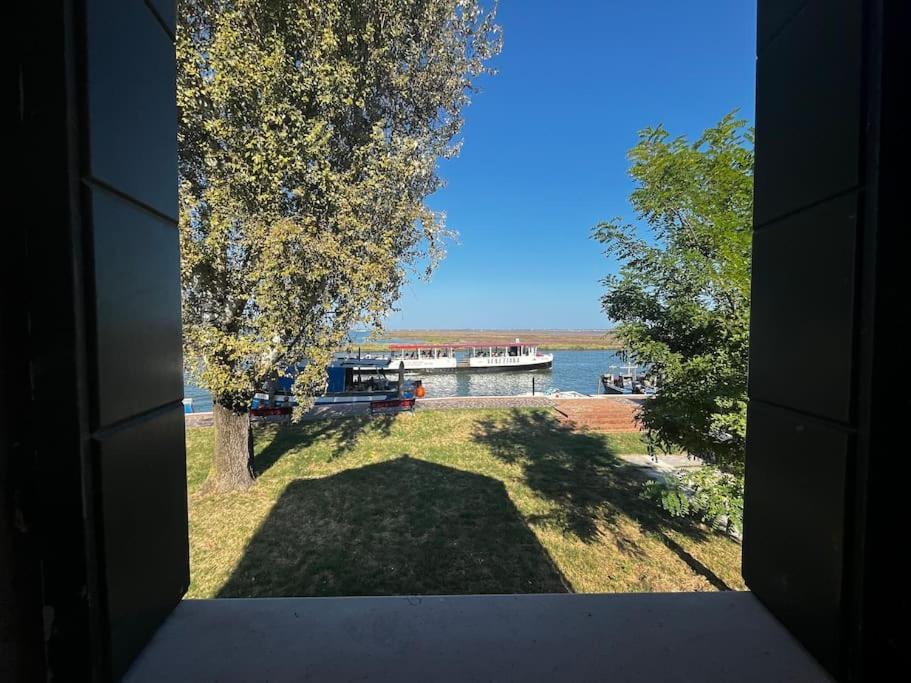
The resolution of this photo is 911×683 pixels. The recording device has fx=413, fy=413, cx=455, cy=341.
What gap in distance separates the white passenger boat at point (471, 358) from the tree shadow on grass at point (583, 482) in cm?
2106

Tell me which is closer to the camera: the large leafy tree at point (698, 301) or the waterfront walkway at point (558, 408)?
the large leafy tree at point (698, 301)

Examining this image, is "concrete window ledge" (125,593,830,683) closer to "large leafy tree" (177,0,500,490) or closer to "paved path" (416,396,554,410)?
"large leafy tree" (177,0,500,490)

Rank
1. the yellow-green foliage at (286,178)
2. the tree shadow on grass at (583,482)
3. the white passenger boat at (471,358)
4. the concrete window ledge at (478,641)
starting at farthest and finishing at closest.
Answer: the white passenger boat at (471,358)
the tree shadow on grass at (583,482)
the yellow-green foliage at (286,178)
the concrete window ledge at (478,641)

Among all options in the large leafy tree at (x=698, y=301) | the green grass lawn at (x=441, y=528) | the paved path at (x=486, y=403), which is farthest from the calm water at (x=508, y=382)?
the large leafy tree at (x=698, y=301)

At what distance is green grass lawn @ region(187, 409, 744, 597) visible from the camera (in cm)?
411

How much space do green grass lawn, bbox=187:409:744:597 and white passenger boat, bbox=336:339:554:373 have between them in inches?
909

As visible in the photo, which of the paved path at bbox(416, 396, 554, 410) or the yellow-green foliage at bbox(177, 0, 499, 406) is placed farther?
the paved path at bbox(416, 396, 554, 410)

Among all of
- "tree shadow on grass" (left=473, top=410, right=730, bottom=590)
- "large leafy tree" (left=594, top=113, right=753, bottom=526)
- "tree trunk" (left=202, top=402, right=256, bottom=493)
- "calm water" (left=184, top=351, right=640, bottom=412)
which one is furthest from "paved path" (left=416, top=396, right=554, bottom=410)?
"large leafy tree" (left=594, top=113, right=753, bottom=526)

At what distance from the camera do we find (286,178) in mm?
4875

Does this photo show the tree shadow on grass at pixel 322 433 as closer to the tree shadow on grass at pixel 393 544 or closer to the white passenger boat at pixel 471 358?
the tree shadow on grass at pixel 393 544

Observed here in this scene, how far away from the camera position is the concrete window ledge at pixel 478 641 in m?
0.91

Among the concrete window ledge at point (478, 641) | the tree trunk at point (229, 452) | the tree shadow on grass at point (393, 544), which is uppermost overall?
the concrete window ledge at point (478, 641)
